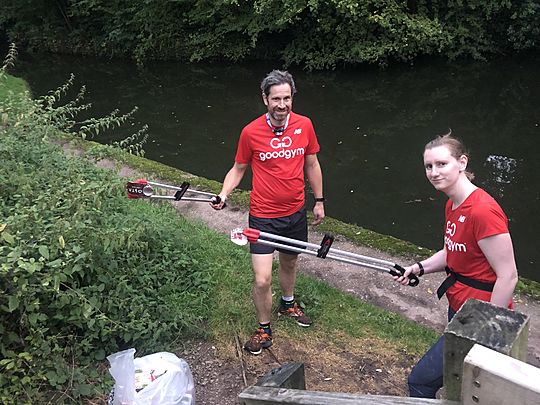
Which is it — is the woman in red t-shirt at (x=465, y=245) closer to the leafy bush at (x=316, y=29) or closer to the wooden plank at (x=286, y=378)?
the wooden plank at (x=286, y=378)

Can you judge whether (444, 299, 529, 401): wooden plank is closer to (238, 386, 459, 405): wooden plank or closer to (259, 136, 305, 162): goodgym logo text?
(238, 386, 459, 405): wooden plank

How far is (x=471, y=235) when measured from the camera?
2.48 meters

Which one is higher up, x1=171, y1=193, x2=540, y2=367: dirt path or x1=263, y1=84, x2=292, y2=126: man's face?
x1=263, y1=84, x2=292, y2=126: man's face

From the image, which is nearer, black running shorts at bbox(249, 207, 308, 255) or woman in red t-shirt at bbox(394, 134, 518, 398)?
woman in red t-shirt at bbox(394, 134, 518, 398)

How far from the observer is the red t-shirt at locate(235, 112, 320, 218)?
3.62m

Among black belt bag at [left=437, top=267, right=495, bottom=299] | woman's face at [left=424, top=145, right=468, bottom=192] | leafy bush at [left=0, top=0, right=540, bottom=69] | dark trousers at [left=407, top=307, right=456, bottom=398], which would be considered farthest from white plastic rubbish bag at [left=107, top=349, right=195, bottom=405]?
leafy bush at [left=0, top=0, right=540, bottom=69]

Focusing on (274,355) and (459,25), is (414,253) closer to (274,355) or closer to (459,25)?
(274,355)

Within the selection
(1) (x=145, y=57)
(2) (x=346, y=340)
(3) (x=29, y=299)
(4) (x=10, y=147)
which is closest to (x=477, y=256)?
(2) (x=346, y=340)

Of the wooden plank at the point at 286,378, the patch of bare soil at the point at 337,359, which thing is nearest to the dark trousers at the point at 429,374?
the patch of bare soil at the point at 337,359

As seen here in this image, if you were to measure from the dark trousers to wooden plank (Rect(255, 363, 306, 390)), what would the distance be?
3.40ft

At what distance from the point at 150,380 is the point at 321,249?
1274 mm

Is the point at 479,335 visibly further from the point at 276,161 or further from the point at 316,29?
the point at 316,29

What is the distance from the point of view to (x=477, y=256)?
2.53 metres

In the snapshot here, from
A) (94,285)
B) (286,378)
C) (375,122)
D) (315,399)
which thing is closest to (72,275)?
(94,285)
